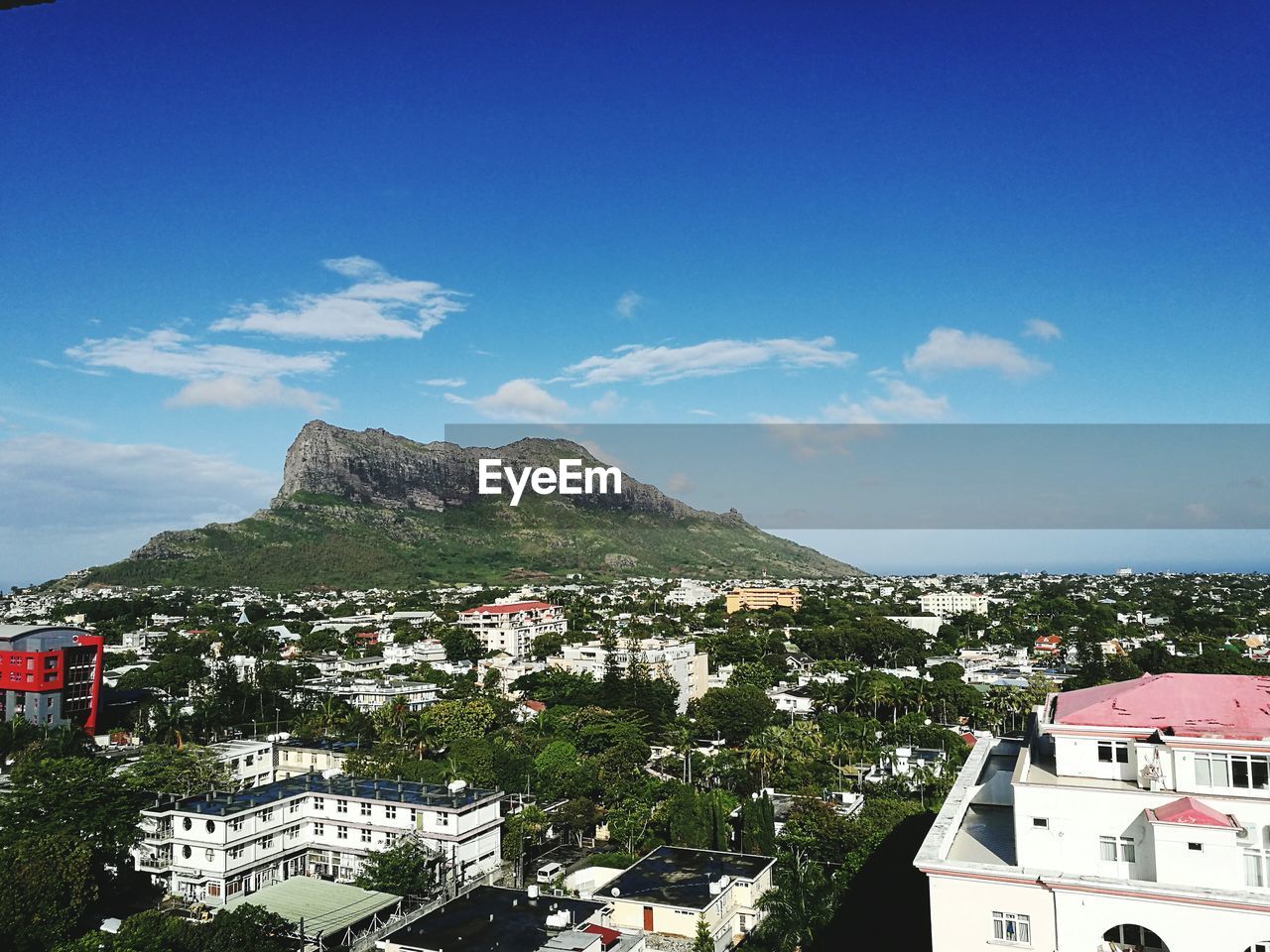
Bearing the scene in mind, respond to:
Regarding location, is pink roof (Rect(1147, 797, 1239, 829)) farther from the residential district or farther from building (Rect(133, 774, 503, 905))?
→ building (Rect(133, 774, 503, 905))

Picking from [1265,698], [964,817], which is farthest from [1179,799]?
[964,817]

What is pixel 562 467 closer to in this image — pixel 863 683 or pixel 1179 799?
pixel 863 683

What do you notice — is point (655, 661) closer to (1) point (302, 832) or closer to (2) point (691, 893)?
(1) point (302, 832)

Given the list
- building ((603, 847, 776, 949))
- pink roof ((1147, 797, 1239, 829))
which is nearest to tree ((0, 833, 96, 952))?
building ((603, 847, 776, 949))

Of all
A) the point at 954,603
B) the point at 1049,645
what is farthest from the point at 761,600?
the point at 1049,645

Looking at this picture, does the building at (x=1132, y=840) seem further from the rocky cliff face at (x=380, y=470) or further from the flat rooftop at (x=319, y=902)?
the rocky cliff face at (x=380, y=470)

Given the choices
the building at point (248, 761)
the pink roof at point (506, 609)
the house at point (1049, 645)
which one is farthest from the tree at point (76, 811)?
the house at point (1049, 645)
